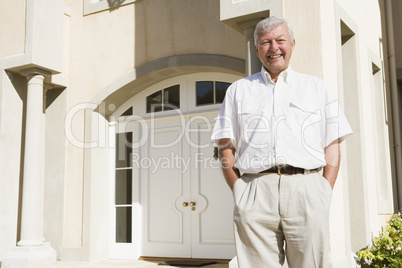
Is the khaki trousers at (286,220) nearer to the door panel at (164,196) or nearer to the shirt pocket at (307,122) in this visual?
the shirt pocket at (307,122)

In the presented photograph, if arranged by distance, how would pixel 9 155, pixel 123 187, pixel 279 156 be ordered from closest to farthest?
pixel 279 156
pixel 9 155
pixel 123 187

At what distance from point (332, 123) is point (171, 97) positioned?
5.41 m

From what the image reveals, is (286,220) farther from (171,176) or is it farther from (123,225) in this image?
(123,225)

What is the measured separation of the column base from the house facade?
0.02m

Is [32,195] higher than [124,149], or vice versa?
[124,149]

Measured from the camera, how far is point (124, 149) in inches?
328

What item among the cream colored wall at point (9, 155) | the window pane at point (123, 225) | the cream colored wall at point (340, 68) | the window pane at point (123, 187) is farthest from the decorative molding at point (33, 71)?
the cream colored wall at point (340, 68)

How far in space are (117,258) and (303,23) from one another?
5124 mm

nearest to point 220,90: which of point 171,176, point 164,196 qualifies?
point 171,176

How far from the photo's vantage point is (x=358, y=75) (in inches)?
233

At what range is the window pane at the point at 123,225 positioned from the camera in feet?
26.5

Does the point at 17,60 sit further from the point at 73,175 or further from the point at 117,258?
the point at 117,258

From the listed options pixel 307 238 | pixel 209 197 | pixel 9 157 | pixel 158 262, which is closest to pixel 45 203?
pixel 9 157

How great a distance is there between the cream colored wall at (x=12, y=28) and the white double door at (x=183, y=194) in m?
2.45
